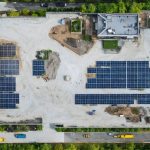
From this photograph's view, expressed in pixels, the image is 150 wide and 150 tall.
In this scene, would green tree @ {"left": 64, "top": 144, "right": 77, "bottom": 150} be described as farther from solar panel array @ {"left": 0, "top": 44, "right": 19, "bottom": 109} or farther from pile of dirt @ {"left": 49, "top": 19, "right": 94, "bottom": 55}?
pile of dirt @ {"left": 49, "top": 19, "right": 94, "bottom": 55}

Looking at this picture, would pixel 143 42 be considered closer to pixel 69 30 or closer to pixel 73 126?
pixel 69 30

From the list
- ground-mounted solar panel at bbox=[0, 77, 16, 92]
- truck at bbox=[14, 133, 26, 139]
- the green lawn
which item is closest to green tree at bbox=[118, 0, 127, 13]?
the green lawn

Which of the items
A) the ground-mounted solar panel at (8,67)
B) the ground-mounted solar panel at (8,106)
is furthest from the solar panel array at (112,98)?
the ground-mounted solar panel at (8,67)

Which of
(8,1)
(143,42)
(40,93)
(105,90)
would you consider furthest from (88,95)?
(8,1)

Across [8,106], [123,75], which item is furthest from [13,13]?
[123,75]

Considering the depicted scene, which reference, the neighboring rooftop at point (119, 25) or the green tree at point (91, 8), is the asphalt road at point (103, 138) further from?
the green tree at point (91, 8)

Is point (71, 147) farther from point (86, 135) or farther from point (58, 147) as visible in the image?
point (86, 135)
